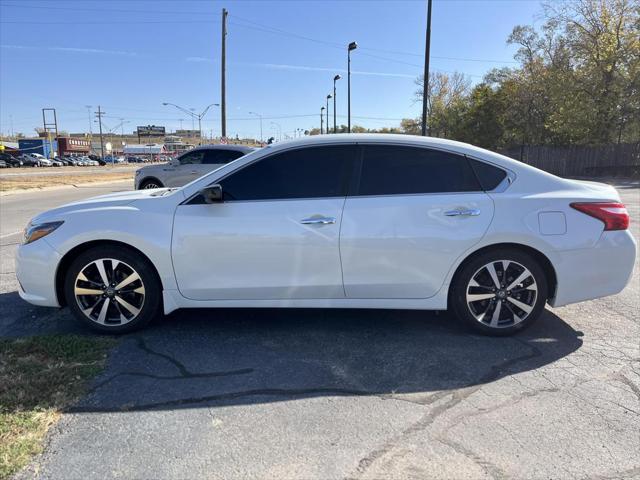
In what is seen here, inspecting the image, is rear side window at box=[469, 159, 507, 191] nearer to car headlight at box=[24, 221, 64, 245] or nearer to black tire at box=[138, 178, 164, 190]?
car headlight at box=[24, 221, 64, 245]

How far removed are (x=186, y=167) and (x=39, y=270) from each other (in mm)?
10762

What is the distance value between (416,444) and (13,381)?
2.61 metres

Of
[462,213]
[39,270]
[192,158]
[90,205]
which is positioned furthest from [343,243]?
[192,158]

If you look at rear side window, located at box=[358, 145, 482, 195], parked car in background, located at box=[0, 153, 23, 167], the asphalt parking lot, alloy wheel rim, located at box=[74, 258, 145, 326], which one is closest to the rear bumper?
the asphalt parking lot

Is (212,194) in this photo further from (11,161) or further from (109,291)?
(11,161)

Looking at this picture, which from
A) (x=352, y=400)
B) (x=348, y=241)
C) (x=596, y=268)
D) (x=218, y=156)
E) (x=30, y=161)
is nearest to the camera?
(x=352, y=400)

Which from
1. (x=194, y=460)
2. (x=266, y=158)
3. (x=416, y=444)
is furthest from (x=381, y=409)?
(x=266, y=158)

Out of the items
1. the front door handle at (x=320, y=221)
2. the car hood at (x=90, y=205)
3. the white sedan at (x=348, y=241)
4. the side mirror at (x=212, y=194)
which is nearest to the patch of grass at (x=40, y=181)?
the car hood at (x=90, y=205)

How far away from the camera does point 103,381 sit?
3.34 meters

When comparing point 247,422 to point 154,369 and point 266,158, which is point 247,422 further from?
point 266,158

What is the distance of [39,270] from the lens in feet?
13.2

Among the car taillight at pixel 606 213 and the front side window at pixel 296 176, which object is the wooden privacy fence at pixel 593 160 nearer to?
the car taillight at pixel 606 213

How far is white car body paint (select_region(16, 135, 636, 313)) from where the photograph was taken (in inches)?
152

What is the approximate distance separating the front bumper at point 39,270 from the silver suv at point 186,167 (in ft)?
33.8
